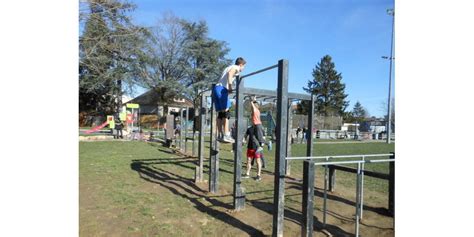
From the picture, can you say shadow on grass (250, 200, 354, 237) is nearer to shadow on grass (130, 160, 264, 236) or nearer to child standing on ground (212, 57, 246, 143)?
shadow on grass (130, 160, 264, 236)

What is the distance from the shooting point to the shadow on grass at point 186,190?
363cm

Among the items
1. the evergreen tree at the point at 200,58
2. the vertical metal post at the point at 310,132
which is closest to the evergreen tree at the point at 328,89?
the evergreen tree at the point at 200,58

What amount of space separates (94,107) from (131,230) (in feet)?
118

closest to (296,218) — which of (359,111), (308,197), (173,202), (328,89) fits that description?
(308,197)

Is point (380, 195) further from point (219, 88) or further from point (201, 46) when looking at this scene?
point (201, 46)

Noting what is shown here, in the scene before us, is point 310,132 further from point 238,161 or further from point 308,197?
point 308,197

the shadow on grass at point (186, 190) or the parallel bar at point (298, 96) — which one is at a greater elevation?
the parallel bar at point (298, 96)

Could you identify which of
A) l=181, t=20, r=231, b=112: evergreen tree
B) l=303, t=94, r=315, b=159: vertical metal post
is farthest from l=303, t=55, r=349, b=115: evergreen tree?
l=303, t=94, r=315, b=159: vertical metal post

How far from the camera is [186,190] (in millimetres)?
5238

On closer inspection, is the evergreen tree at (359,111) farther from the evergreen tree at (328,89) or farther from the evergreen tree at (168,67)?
the evergreen tree at (168,67)

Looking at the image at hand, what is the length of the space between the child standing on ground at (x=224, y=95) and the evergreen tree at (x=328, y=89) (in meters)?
46.5
